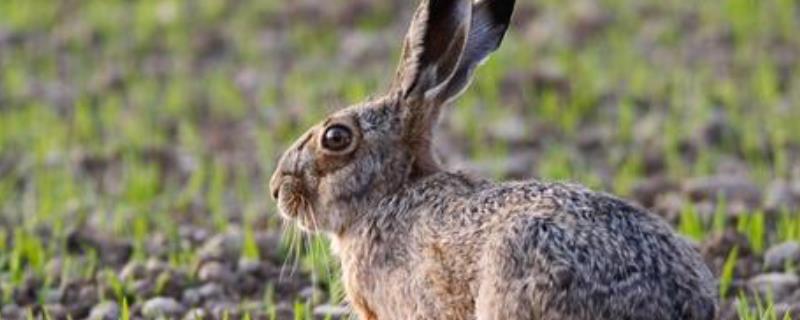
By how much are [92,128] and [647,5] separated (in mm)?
4200

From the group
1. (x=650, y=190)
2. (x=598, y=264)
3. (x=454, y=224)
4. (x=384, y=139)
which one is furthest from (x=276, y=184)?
(x=650, y=190)

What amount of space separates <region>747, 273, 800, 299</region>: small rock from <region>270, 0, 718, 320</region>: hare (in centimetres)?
134

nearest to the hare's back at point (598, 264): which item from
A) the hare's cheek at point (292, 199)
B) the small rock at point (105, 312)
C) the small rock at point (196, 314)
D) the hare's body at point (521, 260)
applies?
the hare's body at point (521, 260)

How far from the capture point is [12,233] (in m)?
8.24

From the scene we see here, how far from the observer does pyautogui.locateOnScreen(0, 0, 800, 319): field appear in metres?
7.31

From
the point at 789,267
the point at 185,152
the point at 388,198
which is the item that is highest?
the point at 185,152

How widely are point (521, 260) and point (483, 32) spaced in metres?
1.35

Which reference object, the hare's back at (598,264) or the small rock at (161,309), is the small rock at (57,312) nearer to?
the small rock at (161,309)

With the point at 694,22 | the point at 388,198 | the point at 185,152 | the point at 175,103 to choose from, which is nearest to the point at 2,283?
the point at 388,198

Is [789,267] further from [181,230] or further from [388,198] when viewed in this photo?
[181,230]

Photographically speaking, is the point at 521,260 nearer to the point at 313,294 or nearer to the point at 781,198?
the point at 313,294

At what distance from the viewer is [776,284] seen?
276 inches

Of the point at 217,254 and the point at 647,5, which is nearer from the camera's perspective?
the point at 217,254

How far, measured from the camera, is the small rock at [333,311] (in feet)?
21.6
